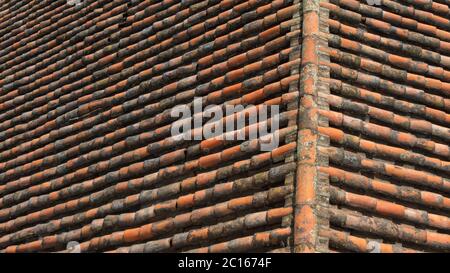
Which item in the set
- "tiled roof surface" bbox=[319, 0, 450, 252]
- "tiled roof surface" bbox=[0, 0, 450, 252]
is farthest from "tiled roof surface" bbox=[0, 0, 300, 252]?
"tiled roof surface" bbox=[319, 0, 450, 252]

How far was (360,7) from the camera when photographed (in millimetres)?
5621

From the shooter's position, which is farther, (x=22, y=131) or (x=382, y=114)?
(x=22, y=131)

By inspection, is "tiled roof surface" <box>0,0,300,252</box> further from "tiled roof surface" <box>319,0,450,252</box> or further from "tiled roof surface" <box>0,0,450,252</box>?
"tiled roof surface" <box>319,0,450,252</box>

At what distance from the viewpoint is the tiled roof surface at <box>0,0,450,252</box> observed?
13.8ft

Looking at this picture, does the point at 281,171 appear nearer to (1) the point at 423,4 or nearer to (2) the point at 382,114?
(2) the point at 382,114

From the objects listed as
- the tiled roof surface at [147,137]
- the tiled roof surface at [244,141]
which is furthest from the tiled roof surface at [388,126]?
the tiled roof surface at [147,137]

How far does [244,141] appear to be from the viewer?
187 inches

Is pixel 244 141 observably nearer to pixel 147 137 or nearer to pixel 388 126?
pixel 147 137

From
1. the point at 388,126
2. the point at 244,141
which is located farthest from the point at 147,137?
the point at 388,126

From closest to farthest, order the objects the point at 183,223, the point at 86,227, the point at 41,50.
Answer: the point at 183,223
the point at 86,227
the point at 41,50

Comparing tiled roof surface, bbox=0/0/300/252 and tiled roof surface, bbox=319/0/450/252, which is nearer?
tiled roof surface, bbox=319/0/450/252

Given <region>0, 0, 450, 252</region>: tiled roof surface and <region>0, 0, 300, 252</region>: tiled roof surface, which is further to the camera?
<region>0, 0, 300, 252</region>: tiled roof surface
